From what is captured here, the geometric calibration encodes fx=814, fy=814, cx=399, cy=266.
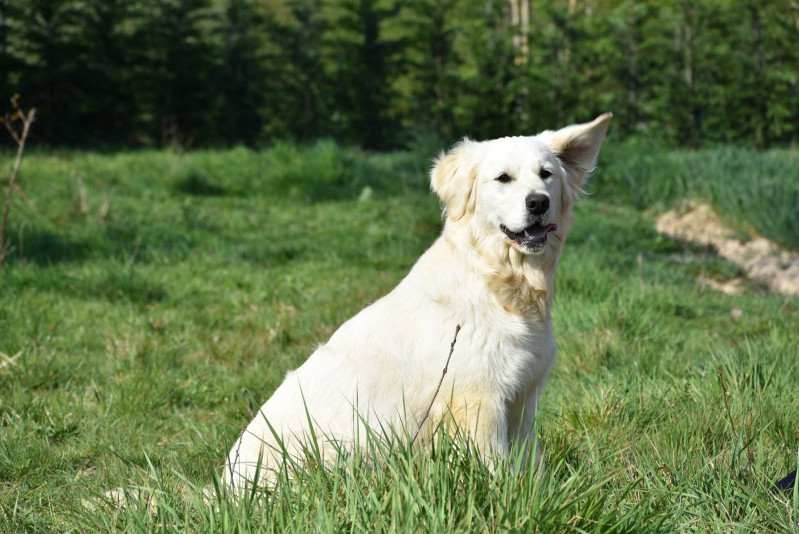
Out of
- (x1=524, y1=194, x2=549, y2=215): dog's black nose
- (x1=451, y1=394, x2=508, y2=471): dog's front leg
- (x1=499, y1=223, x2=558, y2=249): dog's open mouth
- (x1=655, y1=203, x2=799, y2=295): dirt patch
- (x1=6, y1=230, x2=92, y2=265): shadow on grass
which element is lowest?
(x1=655, y1=203, x2=799, y2=295): dirt patch

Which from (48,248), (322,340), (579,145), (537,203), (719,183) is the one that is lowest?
(322,340)

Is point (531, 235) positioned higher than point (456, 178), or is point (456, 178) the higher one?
point (456, 178)

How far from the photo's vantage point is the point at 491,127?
18.4 m

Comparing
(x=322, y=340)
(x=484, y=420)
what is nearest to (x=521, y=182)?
(x=484, y=420)

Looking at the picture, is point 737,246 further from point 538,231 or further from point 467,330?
point 467,330

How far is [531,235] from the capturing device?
3080 mm

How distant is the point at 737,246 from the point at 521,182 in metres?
6.41

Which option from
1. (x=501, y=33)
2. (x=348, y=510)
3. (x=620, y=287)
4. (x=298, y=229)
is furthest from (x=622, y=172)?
(x=348, y=510)

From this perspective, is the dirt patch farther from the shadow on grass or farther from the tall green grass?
the shadow on grass

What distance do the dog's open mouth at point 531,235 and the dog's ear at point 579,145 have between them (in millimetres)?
326

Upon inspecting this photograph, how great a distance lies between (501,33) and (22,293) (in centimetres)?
1468

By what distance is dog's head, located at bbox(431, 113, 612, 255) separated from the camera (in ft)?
9.99

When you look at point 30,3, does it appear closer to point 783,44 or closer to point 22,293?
point 22,293

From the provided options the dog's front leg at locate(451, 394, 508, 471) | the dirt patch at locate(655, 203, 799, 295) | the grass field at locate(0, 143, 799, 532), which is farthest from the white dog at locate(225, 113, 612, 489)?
the dirt patch at locate(655, 203, 799, 295)
